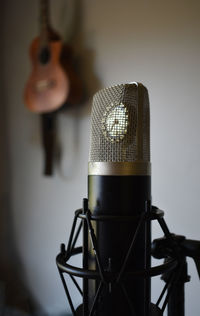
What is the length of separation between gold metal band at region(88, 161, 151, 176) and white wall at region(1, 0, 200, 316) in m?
0.54

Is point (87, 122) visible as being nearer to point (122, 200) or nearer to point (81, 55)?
point (81, 55)

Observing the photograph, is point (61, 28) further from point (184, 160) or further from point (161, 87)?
point (184, 160)

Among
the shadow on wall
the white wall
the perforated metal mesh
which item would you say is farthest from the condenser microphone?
the shadow on wall

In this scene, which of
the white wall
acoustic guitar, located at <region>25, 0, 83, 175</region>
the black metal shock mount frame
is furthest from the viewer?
acoustic guitar, located at <region>25, 0, 83, 175</region>

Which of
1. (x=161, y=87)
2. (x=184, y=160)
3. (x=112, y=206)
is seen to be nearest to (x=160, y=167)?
(x=184, y=160)

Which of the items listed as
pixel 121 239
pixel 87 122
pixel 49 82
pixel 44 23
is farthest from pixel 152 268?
pixel 44 23

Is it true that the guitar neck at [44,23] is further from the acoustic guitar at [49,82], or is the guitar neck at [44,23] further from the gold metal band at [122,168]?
the gold metal band at [122,168]

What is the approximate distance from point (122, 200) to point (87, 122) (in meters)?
0.89

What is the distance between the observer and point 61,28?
55.5 inches

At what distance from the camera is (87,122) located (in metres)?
1.27

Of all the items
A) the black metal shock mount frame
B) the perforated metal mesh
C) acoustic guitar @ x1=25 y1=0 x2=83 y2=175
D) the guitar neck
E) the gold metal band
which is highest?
the guitar neck

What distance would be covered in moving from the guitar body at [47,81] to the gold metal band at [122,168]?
86 centimetres

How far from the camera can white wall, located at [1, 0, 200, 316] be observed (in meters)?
0.93

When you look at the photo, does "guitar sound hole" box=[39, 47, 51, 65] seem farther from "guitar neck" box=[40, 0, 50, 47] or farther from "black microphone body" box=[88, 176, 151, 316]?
"black microphone body" box=[88, 176, 151, 316]
